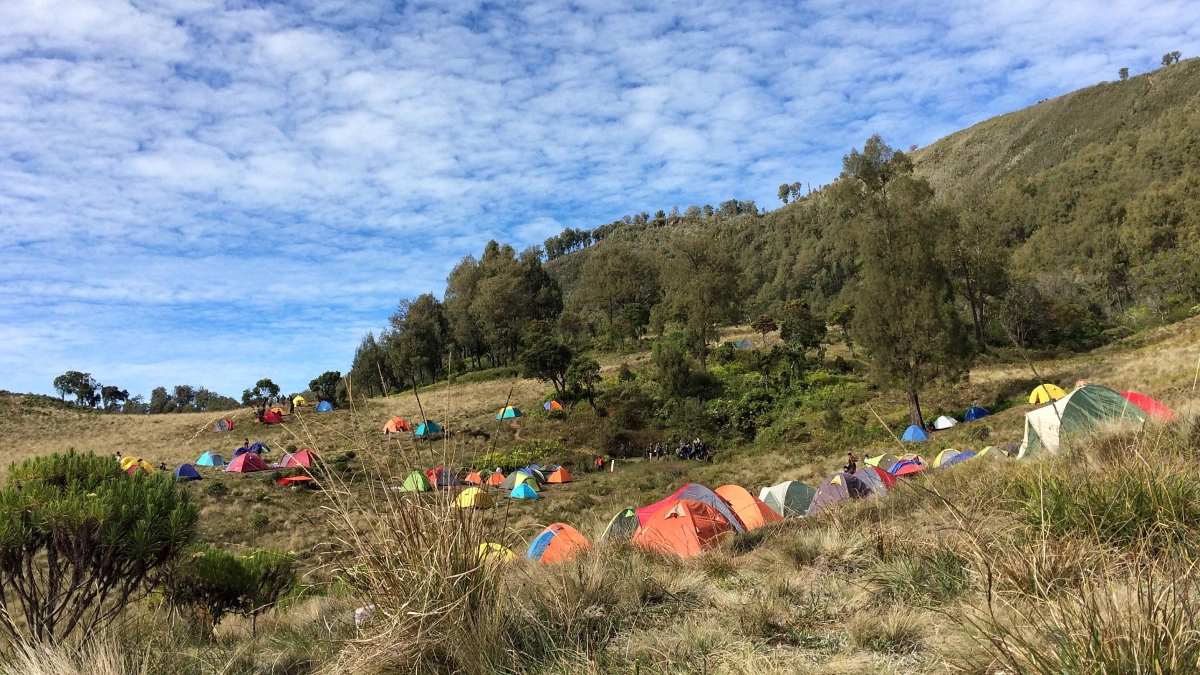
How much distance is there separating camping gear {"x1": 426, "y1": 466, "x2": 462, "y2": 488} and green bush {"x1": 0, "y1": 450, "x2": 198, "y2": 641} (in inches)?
98.1

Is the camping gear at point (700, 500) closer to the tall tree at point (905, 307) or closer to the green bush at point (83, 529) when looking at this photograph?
the green bush at point (83, 529)

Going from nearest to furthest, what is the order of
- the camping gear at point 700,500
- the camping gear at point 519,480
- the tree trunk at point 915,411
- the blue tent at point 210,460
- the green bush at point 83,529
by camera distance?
1. the green bush at point 83,529
2. the camping gear at point 700,500
3. the camping gear at point 519,480
4. the tree trunk at point 915,411
5. the blue tent at point 210,460

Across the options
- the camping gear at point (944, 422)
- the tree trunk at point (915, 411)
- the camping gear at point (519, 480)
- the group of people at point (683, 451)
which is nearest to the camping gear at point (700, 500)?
the camping gear at point (519, 480)

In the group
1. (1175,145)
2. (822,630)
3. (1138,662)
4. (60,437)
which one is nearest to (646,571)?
(822,630)

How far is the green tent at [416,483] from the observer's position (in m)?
2.80

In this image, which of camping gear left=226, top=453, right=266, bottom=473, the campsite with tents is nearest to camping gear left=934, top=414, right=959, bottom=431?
the campsite with tents

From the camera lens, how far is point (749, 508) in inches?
495

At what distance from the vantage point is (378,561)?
263 cm

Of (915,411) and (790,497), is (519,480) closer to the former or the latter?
(790,497)

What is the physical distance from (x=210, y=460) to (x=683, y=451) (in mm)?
19917

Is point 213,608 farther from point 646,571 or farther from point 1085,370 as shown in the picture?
point 1085,370

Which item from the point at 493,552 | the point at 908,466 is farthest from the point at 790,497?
the point at 493,552

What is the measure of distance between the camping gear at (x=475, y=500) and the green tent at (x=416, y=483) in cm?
17

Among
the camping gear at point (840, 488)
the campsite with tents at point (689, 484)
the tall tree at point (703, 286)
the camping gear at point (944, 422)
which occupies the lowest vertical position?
the camping gear at point (944, 422)
